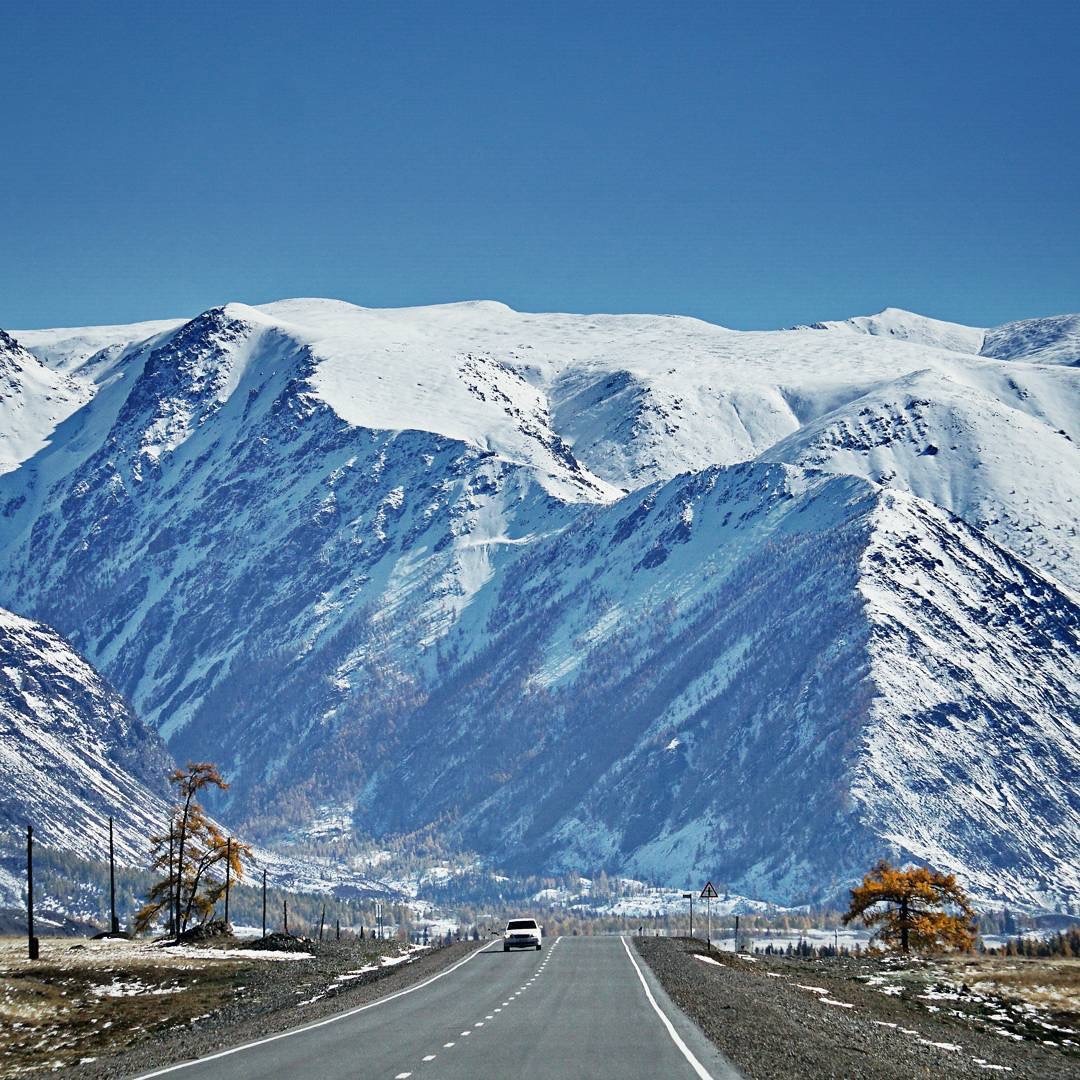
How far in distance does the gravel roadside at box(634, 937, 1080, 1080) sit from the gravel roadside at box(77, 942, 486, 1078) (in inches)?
604

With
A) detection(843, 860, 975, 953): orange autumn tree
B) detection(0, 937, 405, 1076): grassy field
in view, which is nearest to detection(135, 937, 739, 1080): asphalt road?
detection(0, 937, 405, 1076): grassy field

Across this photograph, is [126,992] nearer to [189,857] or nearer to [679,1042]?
[679,1042]

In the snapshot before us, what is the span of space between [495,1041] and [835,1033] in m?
15.6

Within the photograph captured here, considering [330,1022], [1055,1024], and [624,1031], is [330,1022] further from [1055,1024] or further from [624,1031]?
[1055,1024]

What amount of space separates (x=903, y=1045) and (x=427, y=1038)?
723 inches

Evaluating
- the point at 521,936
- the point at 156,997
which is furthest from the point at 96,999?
the point at 521,936

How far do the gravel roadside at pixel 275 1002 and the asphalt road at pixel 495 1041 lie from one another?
5.45ft

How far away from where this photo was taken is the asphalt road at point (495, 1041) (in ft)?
192

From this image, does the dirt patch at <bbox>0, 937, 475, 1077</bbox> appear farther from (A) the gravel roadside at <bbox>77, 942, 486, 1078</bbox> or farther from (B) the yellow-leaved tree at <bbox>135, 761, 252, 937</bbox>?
(B) the yellow-leaved tree at <bbox>135, 761, 252, 937</bbox>

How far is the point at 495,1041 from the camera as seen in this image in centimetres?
6650

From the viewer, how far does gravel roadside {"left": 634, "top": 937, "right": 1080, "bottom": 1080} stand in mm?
62931

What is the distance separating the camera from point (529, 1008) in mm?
81688

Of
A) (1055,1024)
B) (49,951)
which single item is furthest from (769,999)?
(49,951)

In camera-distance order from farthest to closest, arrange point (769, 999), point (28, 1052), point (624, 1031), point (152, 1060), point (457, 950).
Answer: point (457, 950)
point (769, 999)
point (28, 1052)
point (624, 1031)
point (152, 1060)
